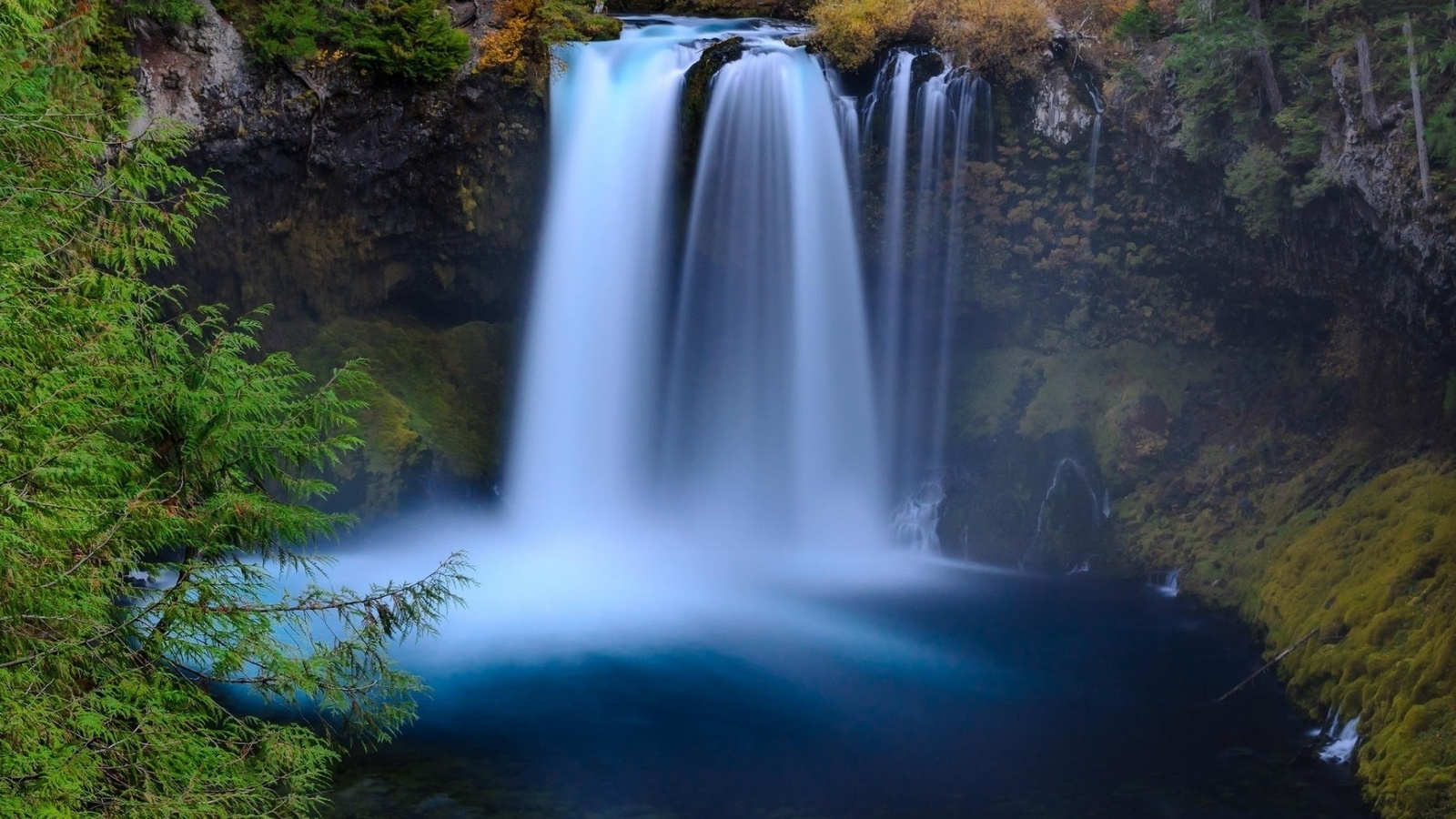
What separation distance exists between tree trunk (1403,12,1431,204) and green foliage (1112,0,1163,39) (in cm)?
454

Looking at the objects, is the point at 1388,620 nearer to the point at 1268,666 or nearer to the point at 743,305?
the point at 1268,666

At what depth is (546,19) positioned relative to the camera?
17.2 m

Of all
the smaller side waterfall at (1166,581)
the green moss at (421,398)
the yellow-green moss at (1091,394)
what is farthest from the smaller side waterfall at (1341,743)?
the green moss at (421,398)

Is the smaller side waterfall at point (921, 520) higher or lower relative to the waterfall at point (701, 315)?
lower

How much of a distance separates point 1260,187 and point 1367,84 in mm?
2216

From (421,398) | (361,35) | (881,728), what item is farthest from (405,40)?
(881,728)

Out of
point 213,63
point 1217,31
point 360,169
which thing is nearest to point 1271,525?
point 1217,31

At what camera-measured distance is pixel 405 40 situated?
16.7m

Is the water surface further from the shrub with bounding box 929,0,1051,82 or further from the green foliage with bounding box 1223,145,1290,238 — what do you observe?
the shrub with bounding box 929,0,1051,82

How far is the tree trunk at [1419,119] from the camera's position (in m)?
11.7

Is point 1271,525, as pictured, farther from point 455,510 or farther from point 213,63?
point 213,63

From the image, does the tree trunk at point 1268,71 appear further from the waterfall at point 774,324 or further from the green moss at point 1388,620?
the waterfall at point 774,324

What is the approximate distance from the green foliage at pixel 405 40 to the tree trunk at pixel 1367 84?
11376 millimetres

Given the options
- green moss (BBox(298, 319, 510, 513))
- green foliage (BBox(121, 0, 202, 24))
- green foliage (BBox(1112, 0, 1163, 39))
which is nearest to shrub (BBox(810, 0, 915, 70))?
green foliage (BBox(1112, 0, 1163, 39))
